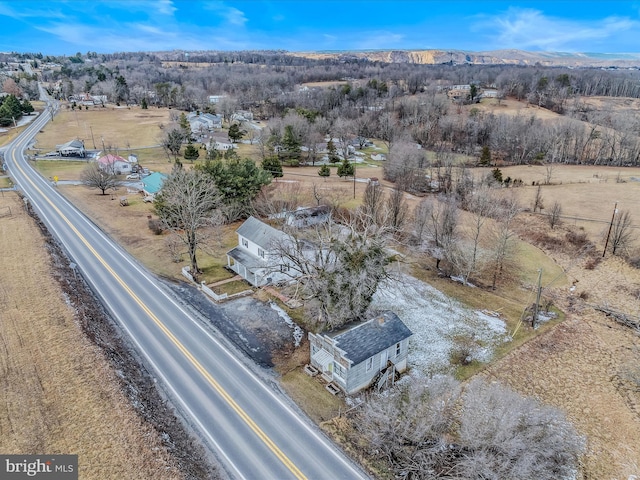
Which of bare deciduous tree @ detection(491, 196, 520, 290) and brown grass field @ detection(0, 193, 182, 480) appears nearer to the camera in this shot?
brown grass field @ detection(0, 193, 182, 480)

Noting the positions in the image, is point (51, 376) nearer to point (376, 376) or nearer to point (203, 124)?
point (376, 376)

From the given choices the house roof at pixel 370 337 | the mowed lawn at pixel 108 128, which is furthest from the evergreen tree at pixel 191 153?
the house roof at pixel 370 337

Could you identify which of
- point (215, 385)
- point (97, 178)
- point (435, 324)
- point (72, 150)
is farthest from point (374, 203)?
point (72, 150)

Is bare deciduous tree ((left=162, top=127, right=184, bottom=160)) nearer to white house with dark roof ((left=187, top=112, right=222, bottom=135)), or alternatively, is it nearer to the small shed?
white house with dark roof ((left=187, top=112, right=222, bottom=135))

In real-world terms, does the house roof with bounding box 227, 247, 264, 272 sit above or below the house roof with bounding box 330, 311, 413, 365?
below

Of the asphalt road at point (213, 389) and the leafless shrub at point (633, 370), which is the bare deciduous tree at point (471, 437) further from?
the leafless shrub at point (633, 370)

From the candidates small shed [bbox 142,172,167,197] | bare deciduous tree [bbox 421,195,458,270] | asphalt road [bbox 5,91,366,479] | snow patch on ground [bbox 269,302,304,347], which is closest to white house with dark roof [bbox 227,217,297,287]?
snow patch on ground [bbox 269,302,304,347]

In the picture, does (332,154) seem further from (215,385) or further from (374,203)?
(215,385)
